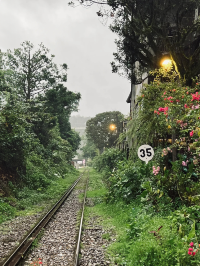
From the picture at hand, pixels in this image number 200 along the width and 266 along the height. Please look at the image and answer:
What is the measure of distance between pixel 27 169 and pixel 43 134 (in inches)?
376

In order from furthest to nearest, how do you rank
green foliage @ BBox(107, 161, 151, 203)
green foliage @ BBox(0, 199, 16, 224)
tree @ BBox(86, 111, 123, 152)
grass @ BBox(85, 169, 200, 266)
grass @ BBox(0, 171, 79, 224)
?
tree @ BBox(86, 111, 123, 152)
grass @ BBox(0, 171, 79, 224)
green foliage @ BBox(107, 161, 151, 203)
green foliage @ BBox(0, 199, 16, 224)
grass @ BBox(85, 169, 200, 266)

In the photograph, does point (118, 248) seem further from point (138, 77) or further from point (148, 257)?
point (138, 77)

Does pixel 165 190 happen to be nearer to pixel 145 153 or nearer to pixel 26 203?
pixel 145 153

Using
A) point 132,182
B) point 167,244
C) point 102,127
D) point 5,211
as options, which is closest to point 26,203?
point 5,211

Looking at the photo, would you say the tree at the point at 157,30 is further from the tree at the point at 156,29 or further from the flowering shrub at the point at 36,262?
the flowering shrub at the point at 36,262

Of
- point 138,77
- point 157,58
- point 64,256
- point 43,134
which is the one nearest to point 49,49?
point 43,134

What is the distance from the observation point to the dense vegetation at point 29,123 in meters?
13.5

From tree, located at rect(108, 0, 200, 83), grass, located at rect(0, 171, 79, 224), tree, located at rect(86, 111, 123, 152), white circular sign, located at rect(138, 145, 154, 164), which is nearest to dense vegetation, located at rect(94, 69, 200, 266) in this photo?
white circular sign, located at rect(138, 145, 154, 164)

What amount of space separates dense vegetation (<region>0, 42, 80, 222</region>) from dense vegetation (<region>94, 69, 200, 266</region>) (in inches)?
226

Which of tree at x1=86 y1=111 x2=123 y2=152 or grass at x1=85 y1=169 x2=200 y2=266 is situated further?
tree at x1=86 y1=111 x2=123 y2=152

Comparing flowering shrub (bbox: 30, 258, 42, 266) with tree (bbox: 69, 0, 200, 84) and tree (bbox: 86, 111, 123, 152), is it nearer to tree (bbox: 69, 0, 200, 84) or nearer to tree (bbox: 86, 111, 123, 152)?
tree (bbox: 69, 0, 200, 84)

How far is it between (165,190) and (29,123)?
10807 millimetres

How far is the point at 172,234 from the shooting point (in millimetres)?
5008

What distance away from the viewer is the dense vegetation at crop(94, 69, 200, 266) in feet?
15.8
